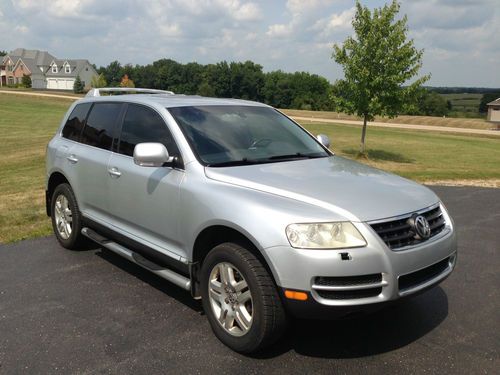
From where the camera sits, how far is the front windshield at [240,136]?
418 cm

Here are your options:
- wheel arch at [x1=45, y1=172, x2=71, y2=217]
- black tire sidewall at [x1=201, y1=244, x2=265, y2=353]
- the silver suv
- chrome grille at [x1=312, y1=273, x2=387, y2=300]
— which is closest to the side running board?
the silver suv

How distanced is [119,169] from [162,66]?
118505 millimetres

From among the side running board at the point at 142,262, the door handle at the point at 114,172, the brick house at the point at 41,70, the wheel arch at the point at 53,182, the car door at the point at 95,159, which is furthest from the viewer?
the brick house at the point at 41,70

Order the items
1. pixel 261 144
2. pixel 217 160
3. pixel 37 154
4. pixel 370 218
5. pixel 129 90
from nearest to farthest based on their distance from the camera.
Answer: pixel 370 218 < pixel 217 160 < pixel 261 144 < pixel 129 90 < pixel 37 154

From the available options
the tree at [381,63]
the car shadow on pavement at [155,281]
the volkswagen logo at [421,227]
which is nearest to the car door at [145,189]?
the car shadow on pavement at [155,281]

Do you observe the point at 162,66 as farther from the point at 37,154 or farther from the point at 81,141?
the point at 81,141

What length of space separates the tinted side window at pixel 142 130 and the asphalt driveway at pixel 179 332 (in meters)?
1.35

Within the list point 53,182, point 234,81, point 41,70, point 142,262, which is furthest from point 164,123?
point 41,70

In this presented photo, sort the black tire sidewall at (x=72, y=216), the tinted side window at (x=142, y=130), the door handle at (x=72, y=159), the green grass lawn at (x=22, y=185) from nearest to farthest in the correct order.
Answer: the tinted side window at (x=142, y=130) → the door handle at (x=72, y=159) → the black tire sidewall at (x=72, y=216) → the green grass lawn at (x=22, y=185)

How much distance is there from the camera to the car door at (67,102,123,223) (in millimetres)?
4988

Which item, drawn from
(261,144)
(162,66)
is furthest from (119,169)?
(162,66)

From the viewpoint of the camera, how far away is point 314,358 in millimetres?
3496

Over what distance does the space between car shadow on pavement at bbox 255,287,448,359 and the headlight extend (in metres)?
0.57

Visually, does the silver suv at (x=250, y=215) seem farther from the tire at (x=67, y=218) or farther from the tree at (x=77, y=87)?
the tree at (x=77, y=87)
